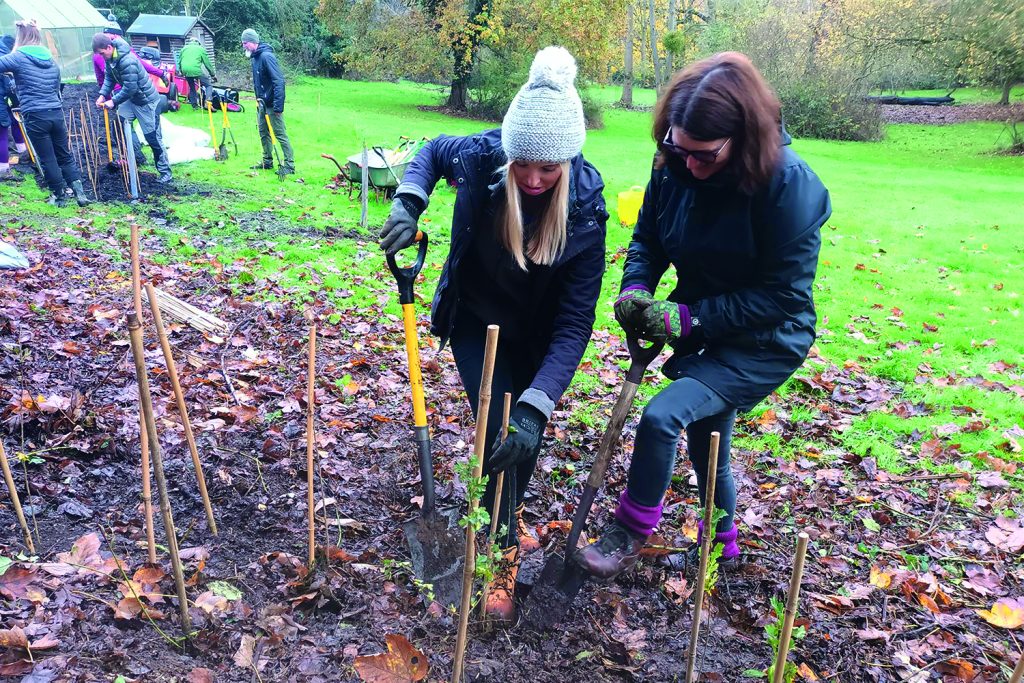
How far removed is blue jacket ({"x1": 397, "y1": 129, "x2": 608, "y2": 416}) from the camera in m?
2.36

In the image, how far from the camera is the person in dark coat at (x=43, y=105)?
8.01m

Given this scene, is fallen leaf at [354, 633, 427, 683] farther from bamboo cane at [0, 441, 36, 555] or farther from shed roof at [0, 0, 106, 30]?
shed roof at [0, 0, 106, 30]

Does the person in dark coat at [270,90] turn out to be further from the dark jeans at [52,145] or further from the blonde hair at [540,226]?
the blonde hair at [540,226]

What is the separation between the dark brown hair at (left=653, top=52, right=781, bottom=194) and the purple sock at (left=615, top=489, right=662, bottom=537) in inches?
41.4

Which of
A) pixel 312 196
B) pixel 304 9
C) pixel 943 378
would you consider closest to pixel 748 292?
pixel 943 378

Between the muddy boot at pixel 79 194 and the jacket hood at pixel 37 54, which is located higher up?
the jacket hood at pixel 37 54

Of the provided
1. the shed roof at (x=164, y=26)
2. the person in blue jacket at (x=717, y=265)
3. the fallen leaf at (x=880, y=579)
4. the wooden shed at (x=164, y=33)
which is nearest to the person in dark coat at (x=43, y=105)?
the person in blue jacket at (x=717, y=265)

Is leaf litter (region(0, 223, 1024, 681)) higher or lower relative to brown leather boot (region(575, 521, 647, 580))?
lower

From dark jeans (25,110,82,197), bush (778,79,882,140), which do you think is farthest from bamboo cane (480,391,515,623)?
bush (778,79,882,140)

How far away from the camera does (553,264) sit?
2.37m

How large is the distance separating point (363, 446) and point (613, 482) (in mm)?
1250

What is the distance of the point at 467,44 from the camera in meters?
21.6

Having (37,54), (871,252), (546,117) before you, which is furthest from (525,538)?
(37,54)

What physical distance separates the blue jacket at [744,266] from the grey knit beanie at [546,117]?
34cm
